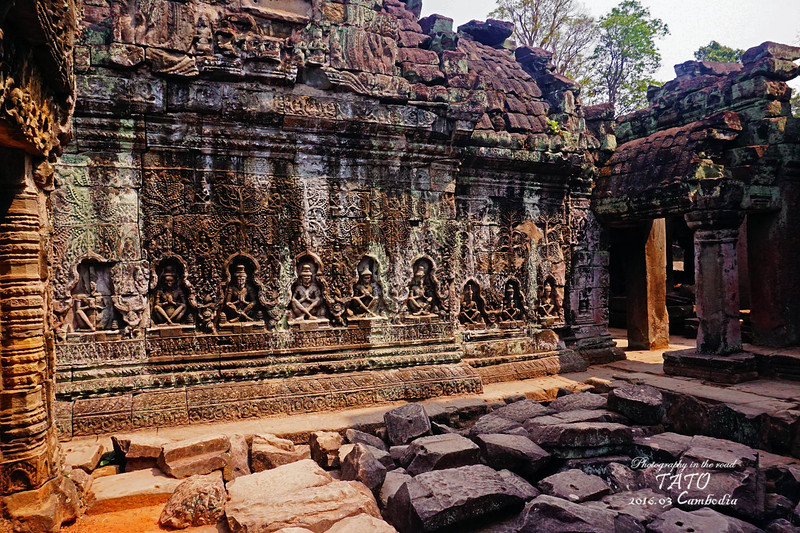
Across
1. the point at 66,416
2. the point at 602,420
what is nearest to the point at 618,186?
the point at 602,420

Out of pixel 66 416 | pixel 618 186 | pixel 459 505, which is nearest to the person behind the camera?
pixel 459 505

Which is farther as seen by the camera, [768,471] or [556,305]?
[556,305]

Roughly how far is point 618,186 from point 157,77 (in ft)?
22.9

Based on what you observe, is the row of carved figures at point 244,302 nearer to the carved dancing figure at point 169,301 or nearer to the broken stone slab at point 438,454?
the carved dancing figure at point 169,301

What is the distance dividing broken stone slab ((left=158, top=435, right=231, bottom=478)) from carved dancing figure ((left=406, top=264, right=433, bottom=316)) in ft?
9.57

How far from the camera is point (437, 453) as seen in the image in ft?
13.1

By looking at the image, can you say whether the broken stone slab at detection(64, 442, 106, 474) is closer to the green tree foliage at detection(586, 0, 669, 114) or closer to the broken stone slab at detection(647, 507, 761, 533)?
the broken stone slab at detection(647, 507, 761, 533)

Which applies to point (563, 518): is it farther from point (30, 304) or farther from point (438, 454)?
point (30, 304)

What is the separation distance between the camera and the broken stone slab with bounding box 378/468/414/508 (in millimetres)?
3615

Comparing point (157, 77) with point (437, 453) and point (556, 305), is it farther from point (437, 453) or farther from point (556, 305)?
point (556, 305)

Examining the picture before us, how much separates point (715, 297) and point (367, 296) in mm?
4824

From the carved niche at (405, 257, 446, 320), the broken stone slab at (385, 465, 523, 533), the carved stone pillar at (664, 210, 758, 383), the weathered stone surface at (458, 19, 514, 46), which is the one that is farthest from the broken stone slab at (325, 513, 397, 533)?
the weathered stone surface at (458, 19, 514, 46)

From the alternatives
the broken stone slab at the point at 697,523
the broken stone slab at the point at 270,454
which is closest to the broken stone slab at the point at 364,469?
the broken stone slab at the point at 270,454

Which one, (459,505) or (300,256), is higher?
(300,256)
